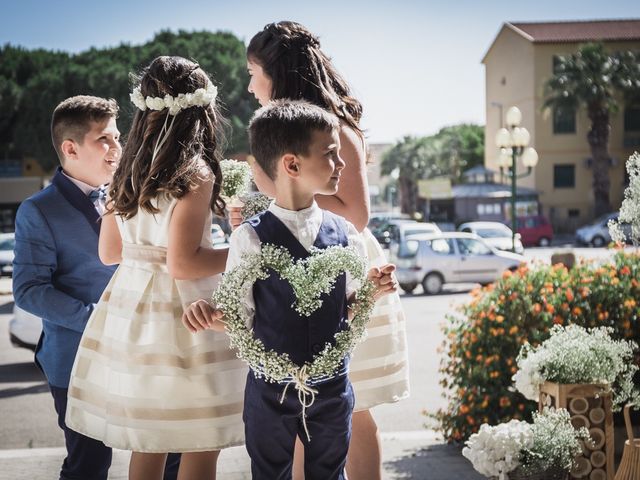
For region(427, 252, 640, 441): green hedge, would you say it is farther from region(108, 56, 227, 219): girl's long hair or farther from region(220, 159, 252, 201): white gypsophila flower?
region(108, 56, 227, 219): girl's long hair

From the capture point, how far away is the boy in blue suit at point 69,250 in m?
A: 3.22

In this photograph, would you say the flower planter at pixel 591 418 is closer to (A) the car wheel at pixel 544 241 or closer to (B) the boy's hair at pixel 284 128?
(B) the boy's hair at pixel 284 128

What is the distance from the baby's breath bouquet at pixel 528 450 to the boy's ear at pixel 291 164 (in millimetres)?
1752

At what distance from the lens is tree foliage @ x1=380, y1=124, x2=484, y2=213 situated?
73438mm

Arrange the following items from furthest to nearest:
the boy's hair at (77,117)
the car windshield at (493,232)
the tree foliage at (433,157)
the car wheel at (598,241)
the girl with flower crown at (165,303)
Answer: the tree foliage at (433,157), the car wheel at (598,241), the car windshield at (493,232), the boy's hair at (77,117), the girl with flower crown at (165,303)

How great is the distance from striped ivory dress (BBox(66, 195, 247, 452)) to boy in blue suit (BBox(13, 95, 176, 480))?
371 mm

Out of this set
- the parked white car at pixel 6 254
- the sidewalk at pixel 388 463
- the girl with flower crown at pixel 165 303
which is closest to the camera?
the girl with flower crown at pixel 165 303

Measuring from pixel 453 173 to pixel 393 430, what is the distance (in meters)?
68.0

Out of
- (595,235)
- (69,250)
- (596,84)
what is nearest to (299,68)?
(69,250)

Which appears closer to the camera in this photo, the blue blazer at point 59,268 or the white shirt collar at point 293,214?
the white shirt collar at point 293,214

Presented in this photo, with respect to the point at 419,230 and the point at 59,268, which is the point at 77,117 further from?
the point at 419,230

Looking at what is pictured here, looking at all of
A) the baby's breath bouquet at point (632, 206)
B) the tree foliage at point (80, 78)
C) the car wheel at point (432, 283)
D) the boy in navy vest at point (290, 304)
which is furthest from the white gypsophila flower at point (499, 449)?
the tree foliage at point (80, 78)

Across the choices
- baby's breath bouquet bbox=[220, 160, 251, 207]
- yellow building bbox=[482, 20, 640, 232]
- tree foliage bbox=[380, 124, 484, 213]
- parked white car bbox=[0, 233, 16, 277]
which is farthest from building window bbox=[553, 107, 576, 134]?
baby's breath bouquet bbox=[220, 160, 251, 207]

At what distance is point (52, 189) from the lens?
3.40 meters
